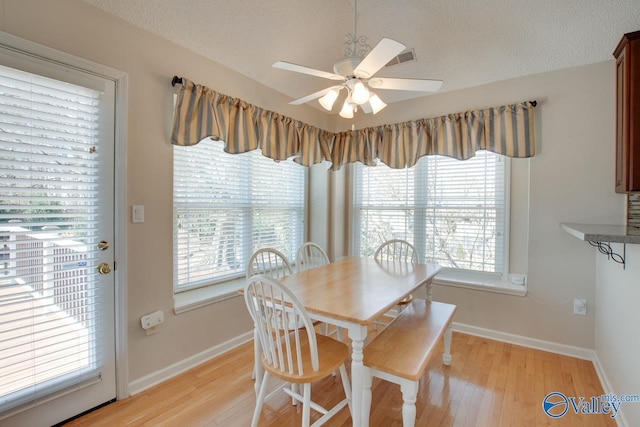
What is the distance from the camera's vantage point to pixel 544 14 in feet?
Answer: 6.73

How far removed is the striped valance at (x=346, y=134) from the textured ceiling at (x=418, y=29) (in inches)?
14.3

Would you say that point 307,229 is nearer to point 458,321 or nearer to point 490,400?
point 458,321

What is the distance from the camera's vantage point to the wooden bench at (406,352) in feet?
4.58

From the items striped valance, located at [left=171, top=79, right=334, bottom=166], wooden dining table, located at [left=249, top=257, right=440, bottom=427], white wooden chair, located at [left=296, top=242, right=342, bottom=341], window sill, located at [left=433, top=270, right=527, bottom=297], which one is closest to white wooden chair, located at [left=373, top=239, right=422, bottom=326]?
wooden dining table, located at [left=249, top=257, right=440, bottom=427]

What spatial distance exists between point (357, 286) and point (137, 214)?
1556mm

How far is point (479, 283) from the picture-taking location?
2846 millimetres

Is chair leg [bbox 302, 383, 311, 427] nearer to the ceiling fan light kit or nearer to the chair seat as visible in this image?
the chair seat

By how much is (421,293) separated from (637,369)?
1.83 m

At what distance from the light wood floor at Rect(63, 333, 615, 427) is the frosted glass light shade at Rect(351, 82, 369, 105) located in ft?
6.24

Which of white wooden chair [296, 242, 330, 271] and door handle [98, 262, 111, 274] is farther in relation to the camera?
white wooden chair [296, 242, 330, 271]

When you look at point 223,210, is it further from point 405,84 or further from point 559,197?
point 559,197

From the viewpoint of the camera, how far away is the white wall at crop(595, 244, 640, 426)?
152cm

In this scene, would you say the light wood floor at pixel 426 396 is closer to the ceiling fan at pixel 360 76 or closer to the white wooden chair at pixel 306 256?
the white wooden chair at pixel 306 256

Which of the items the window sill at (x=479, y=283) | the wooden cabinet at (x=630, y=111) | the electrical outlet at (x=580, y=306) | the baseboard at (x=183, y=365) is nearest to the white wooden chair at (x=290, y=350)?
the baseboard at (x=183, y=365)
